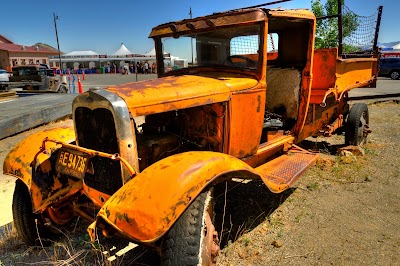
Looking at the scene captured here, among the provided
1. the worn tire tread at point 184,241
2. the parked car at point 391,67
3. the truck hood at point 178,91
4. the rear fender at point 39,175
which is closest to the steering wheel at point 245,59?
the truck hood at point 178,91

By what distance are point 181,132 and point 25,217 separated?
72.4 inches

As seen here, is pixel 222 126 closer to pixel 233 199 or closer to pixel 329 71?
pixel 233 199

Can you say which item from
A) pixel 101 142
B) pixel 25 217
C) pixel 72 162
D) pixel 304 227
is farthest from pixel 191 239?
pixel 25 217

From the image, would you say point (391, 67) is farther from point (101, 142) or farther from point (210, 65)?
point (101, 142)

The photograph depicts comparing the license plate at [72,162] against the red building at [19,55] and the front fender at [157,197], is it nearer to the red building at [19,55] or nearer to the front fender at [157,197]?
the front fender at [157,197]

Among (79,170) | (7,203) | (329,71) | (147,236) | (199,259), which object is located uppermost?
(329,71)

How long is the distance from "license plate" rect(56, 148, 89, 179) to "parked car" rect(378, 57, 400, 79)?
972 inches

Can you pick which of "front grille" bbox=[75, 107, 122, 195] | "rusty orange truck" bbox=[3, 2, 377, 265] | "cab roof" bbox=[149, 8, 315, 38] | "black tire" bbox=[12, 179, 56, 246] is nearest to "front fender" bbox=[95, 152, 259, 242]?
"rusty orange truck" bbox=[3, 2, 377, 265]

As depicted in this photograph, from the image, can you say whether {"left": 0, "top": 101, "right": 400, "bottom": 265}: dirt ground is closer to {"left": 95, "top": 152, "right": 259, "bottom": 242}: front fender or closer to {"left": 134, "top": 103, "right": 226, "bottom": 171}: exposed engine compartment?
{"left": 134, "top": 103, "right": 226, "bottom": 171}: exposed engine compartment

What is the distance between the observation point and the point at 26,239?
3.45m

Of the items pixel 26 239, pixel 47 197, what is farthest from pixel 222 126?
pixel 26 239

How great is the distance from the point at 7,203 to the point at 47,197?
6.44 ft

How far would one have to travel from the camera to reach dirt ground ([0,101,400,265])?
3105 mm

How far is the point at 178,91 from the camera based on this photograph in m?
3.17
